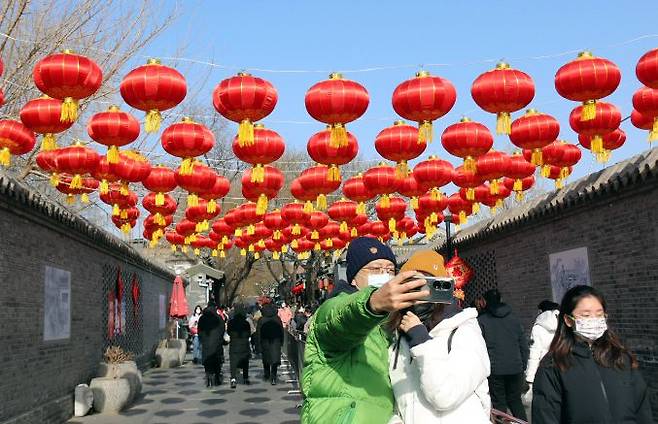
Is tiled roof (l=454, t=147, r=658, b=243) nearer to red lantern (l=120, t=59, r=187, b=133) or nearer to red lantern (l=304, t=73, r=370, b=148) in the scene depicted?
red lantern (l=304, t=73, r=370, b=148)

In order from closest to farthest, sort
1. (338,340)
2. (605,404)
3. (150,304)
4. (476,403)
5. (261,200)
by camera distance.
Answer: (338,340) < (476,403) < (605,404) < (261,200) < (150,304)

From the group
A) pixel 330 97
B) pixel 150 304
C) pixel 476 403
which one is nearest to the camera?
pixel 476 403

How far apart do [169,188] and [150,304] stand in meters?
9.70

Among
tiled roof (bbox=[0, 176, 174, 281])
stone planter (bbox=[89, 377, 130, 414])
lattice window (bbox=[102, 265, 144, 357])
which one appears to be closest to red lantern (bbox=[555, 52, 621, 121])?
tiled roof (bbox=[0, 176, 174, 281])

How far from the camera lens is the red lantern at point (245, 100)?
7613 mm

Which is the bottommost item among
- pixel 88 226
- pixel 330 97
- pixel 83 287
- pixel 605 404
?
pixel 605 404

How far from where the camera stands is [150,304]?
784 inches

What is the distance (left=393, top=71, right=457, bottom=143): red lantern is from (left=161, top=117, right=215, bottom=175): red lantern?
2.67 metres

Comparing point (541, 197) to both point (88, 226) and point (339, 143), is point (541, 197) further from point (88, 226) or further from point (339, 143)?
point (88, 226)

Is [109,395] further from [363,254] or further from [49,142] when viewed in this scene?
[363,254]

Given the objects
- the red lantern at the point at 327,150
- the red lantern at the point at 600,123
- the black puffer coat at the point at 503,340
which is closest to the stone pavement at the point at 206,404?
the black puffer coat at the point at 503,340

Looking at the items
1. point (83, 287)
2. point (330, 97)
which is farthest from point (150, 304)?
point (330, 97)

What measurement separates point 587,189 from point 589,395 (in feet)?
21.0

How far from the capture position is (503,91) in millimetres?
7672
